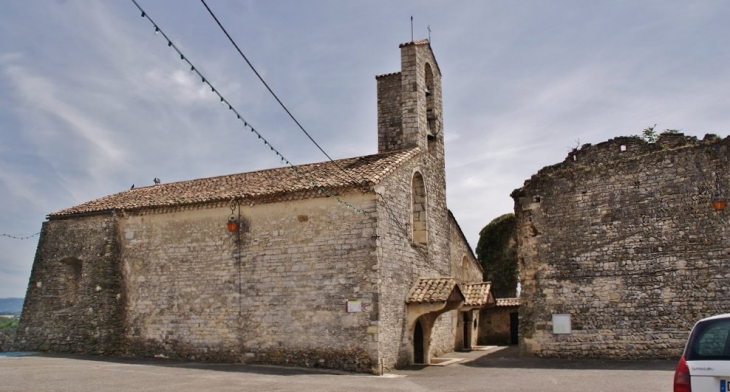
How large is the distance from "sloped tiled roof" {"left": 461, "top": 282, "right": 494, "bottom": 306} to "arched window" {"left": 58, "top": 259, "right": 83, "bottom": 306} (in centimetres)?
1312

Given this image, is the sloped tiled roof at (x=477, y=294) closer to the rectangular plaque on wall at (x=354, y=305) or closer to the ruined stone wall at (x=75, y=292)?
the rectangular plaque on wall at (x=354, y=305)

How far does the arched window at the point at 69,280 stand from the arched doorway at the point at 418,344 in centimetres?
1128

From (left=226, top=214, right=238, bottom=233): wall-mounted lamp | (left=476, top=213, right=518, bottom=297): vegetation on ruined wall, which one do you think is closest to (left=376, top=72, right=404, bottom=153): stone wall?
(left=226, top=214, right=238, bottom=233): wall-mounted lamp

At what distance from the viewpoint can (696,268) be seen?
15.2 m

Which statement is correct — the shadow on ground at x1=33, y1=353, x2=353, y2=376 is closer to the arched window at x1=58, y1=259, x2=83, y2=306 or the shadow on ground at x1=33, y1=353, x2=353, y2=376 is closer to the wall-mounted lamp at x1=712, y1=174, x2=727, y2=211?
the arched window at x1=58, y1=259, x2=83, y2=306

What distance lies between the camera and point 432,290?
55.4 ft

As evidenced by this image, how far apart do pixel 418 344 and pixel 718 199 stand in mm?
9093

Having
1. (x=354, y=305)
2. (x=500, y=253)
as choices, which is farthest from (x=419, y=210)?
(x=500, y=253)

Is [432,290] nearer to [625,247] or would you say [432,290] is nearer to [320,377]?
[320,377]

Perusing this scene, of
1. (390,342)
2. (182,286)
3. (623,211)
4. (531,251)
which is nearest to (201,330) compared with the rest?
(182,286)

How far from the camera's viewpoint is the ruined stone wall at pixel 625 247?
50.1 feet

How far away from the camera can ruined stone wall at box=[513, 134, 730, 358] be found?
50.1 ft

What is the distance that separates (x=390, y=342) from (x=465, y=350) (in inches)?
324

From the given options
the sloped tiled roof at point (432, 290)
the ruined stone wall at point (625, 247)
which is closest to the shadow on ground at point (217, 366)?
the sloped tiled roof at point (432, 290)
